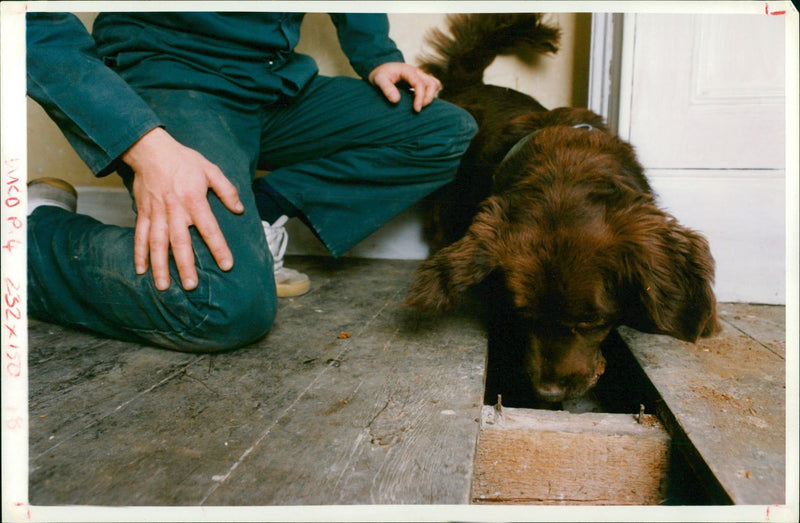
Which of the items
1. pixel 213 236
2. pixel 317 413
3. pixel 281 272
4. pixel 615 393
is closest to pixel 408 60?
pixel 281 272

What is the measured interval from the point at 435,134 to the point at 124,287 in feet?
3.80

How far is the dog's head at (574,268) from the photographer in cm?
124

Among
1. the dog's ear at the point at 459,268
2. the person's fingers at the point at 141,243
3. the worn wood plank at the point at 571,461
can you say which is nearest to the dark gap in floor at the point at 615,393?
the worn wood plank at the point at 571,461

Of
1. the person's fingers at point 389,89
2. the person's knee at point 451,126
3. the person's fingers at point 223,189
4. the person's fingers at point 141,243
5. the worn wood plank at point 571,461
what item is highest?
the person's fingers at point 389,89

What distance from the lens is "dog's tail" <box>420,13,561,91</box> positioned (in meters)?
2.31

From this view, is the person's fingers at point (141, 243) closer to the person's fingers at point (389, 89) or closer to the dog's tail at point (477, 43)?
the person's fingers at point (389, 89)

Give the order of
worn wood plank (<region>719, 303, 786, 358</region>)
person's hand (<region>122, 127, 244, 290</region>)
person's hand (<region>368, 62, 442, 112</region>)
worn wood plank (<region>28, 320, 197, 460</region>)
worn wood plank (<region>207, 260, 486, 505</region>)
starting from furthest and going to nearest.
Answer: person's hand (<region>368, 62, 442, 112</region>) → worn wood plank (<region>719, 303, 786, 358</region>) → person's hand (<region>122, 127, 244, 290</region>) → worn wood plank (<region>28, 320, 197, 460</region>) → worn wood plank (<region>207, 260, 486, 505</region>)

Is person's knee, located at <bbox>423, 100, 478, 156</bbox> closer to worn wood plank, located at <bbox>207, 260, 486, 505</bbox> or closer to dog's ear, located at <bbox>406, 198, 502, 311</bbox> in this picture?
Answer: dog's ear, located at <bbox>406, 198, 502, 311</bbox>

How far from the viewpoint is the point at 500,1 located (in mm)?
997

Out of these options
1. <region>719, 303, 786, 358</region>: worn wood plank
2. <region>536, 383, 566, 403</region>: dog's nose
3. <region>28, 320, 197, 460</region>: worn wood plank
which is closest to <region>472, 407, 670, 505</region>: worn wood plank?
<region>536, 383, 566, 403</region>: dog's nose

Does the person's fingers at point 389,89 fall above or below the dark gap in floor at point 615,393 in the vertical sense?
above

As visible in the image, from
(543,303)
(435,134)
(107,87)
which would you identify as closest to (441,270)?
(543,303)

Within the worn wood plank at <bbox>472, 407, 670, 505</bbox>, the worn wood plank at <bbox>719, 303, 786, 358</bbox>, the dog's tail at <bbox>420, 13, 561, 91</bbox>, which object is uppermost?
the dog's tail at <bbox>420, 13, 561, 91</bbox>

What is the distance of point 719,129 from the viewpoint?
1798 millimetres
